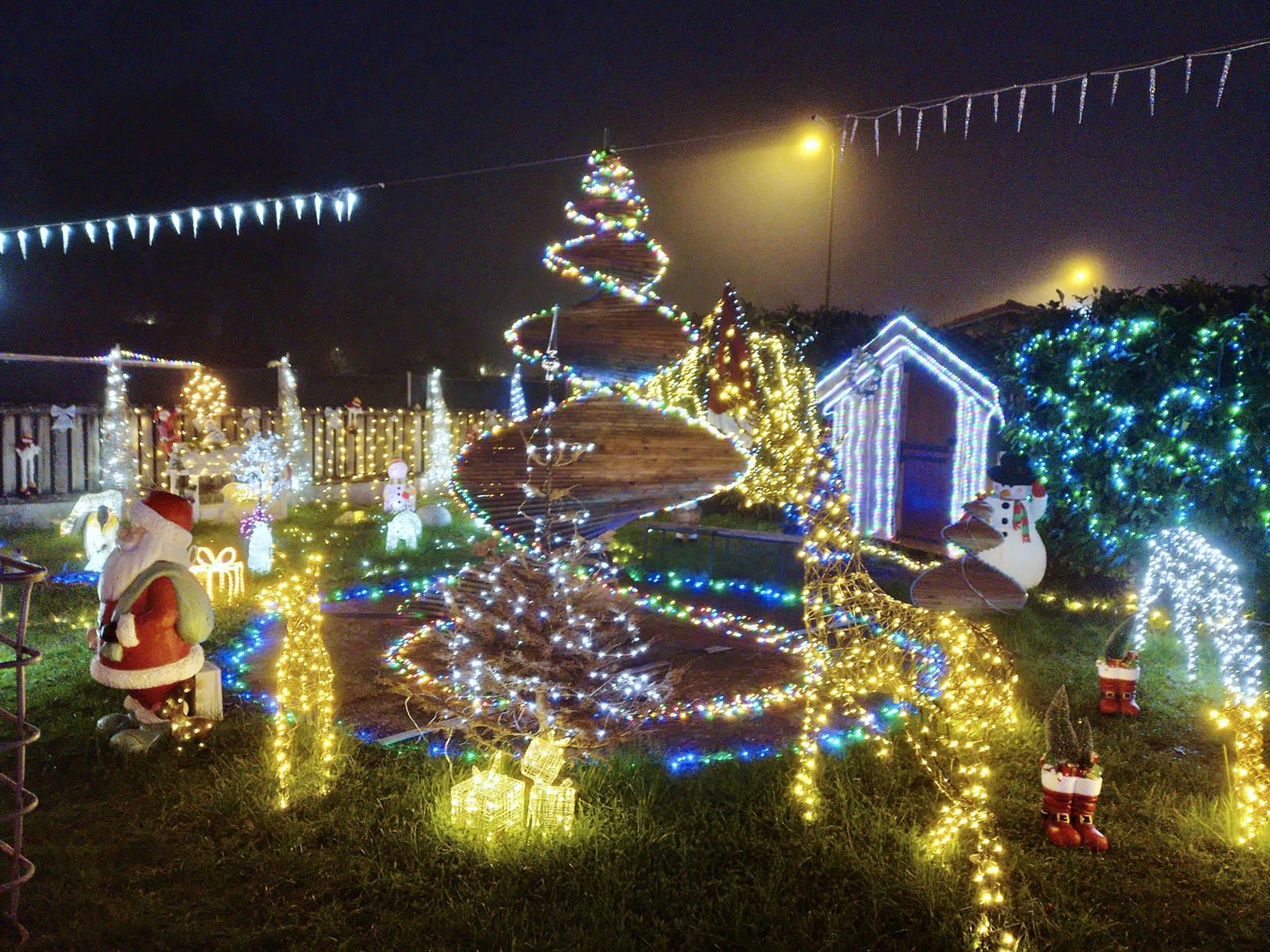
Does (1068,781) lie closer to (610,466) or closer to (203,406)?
(610,466)

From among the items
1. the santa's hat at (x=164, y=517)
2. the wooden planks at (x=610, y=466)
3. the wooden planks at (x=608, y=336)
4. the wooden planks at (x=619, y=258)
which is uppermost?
the wooden planks at (x=619, y=258)

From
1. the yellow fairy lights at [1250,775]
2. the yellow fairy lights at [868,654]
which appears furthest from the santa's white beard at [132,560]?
the yellow fairy lights at [1250,775]

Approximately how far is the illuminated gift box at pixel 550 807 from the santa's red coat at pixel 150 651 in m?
2.39

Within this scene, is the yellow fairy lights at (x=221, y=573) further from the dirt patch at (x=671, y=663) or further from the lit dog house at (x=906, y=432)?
the lit dog house at (x=906, y=432)

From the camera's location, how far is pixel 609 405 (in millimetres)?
5715

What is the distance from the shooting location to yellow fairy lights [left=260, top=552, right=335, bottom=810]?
4586mm

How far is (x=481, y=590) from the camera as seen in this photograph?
4.43 m

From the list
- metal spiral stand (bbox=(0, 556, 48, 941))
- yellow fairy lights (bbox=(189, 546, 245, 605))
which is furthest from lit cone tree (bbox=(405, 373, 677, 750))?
yellow fairy lights (bbox=(189, 546, 245, 605))

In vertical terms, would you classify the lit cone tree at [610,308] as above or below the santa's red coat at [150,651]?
above

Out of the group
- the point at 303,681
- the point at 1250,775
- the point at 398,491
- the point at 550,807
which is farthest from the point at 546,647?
the point at 398,491

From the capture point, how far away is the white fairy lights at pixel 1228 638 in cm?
432

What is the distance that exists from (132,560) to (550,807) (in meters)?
2.80

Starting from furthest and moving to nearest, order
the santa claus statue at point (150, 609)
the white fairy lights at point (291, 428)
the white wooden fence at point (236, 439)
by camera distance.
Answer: the white fairy lights at point (291, 428) → the white wooden fence at point (236, 439) → the santa claus statue at point (150, 609)

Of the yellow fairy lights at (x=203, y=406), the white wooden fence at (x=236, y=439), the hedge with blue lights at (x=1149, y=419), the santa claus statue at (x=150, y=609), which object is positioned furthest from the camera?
the yellow fairy lights at (x=203, y=406)
